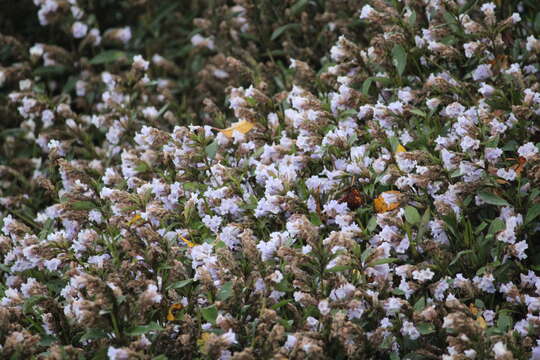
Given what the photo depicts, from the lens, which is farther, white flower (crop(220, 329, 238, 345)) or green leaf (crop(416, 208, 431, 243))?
green leaf (crop(416, 208, 431, 243))

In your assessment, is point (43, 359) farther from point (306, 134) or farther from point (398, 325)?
point (306, 134)

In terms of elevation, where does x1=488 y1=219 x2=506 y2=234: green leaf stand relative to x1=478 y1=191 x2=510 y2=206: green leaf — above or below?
below

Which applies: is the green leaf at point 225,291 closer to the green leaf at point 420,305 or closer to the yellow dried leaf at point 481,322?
the green leaf at point 420,305

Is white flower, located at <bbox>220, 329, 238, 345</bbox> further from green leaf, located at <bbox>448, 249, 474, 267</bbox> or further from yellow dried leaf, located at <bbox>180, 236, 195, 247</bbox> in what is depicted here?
green leaf, located at <bbox>448, 249, 474, 267</bbox>

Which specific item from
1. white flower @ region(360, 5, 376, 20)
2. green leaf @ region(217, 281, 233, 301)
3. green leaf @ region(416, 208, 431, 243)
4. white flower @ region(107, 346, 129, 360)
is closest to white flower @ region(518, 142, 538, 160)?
green leaf @ region(416, 208, 431, 243)

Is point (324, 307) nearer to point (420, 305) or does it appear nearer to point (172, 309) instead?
point (420, 305)

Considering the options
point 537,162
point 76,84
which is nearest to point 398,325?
point 537,162

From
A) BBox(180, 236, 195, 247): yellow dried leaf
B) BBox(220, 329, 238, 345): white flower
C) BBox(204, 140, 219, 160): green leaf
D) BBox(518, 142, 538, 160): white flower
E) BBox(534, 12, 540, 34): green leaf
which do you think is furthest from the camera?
BBox(534, 12, 540, 34): green leaf

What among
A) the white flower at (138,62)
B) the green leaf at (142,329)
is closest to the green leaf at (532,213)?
the green leaf at (142,329)
